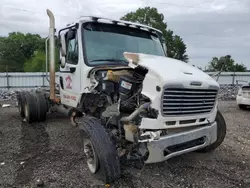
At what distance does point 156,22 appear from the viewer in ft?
122

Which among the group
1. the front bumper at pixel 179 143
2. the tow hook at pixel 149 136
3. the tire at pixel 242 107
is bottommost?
the tire at pixel 242 107

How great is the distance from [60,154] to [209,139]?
2738 millimetres

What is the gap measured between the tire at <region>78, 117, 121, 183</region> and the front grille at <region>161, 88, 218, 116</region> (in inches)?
35.2

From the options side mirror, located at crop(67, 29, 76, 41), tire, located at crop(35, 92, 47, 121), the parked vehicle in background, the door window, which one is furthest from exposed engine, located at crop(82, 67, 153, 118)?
the parked vehicle in background

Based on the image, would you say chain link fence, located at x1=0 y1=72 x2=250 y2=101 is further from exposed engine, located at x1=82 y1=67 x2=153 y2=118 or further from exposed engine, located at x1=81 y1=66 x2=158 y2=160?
exposed engine, located at x1=81 y1=66 x2=158 y2=160

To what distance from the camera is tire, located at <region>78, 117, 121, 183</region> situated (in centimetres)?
364

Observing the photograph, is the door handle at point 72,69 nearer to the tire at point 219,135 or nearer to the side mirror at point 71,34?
the side mirror at point 71,34

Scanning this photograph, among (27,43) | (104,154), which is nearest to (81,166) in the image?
(104,154)

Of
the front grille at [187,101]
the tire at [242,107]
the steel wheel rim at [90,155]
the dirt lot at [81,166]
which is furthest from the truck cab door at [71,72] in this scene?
the tire at [242,107]

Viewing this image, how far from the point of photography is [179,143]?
3760mm

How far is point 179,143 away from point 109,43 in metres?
2.46

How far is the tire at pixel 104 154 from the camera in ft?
12.0

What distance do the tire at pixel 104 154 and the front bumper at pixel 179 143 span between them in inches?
18.0

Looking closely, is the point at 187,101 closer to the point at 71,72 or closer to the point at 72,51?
the point at 71,72
